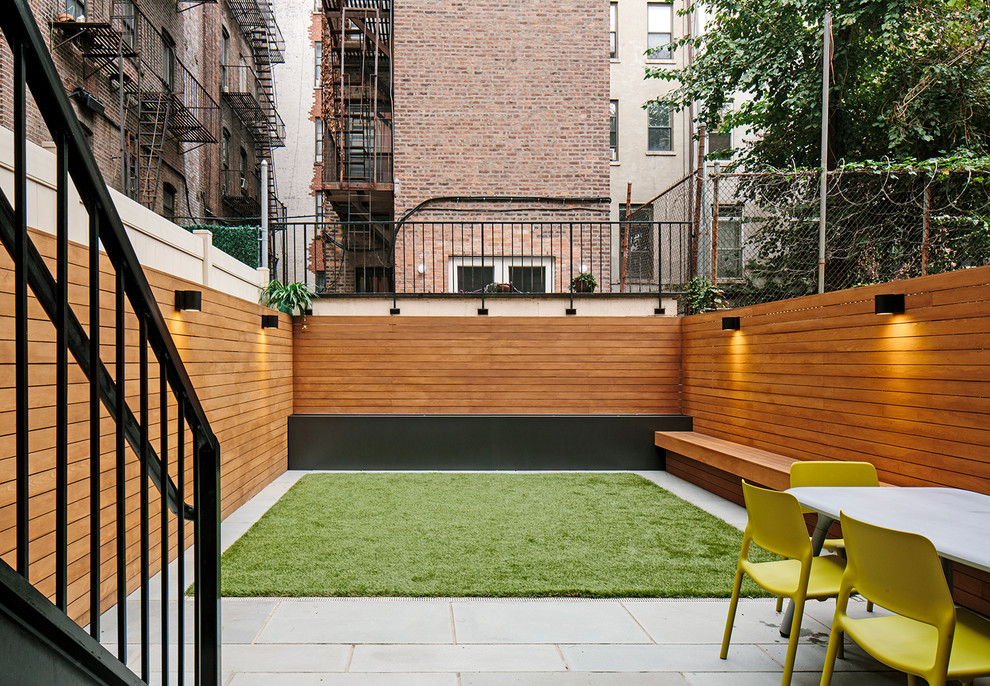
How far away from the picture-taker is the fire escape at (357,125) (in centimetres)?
1106

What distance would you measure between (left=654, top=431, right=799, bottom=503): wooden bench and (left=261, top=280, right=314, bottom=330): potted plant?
4658mm

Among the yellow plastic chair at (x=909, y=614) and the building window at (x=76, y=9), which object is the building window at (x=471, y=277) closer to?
the building window at (x=76, y=9)

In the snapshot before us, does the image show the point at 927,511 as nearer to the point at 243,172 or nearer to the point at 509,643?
the point at 509,643

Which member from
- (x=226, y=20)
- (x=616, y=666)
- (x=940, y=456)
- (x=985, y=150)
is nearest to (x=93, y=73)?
(x=226, y=20)

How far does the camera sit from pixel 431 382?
311 inches

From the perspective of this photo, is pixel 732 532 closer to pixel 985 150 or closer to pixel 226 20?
pixel 985 150

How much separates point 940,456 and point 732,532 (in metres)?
1.69

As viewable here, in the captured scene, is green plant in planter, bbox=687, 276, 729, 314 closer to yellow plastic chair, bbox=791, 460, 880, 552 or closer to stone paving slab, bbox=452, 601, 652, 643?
yellow plastic chair, bbox=791, 460, 880, 552

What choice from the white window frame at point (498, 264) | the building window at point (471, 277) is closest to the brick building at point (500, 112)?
the white window frame at point (498, 264)

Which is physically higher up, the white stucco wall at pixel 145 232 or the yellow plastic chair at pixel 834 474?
the white stucco wall at pixel 145 232

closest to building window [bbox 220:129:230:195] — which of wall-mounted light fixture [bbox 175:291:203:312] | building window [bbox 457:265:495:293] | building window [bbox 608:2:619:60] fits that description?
building window [bbox 457:265:495:293]

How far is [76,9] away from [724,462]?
1059cm

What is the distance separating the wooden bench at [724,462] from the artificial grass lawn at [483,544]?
506 millimetres

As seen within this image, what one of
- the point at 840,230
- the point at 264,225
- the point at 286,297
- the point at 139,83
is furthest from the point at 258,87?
the point at 840,230
